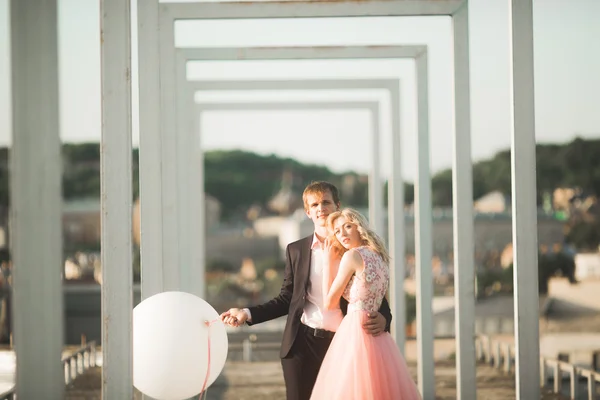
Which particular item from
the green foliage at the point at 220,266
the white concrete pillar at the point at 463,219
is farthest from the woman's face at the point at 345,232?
the green foliage at the point at 220,266

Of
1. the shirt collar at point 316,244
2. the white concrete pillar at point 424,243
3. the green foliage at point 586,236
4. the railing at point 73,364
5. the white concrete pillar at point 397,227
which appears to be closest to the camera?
the shirt collar at point 316,244

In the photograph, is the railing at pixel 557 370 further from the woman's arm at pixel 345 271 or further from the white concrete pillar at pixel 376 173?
the woman's arm at pixel 345 271

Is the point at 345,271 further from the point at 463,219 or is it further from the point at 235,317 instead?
the point at 463,219

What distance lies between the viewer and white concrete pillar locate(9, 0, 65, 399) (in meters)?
3.25

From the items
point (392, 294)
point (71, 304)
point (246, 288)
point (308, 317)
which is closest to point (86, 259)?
point (246, 288)

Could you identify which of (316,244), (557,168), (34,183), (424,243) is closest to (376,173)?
(424,243)

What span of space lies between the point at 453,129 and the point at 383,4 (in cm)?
106


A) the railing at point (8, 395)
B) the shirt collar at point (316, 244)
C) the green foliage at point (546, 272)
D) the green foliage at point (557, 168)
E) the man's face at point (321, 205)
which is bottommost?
the green foliage at point (546, 272)

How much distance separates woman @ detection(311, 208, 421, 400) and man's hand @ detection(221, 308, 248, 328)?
19.5 inches

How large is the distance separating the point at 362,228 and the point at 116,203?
137cm

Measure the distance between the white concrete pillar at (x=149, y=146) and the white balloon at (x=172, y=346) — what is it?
1147 mm

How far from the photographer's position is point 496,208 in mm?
77938

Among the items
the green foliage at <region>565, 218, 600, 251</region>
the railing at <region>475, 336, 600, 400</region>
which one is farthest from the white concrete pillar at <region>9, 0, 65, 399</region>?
the green foliage at <region>565, 218, 600, 251</region>

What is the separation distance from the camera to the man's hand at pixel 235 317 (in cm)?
534
